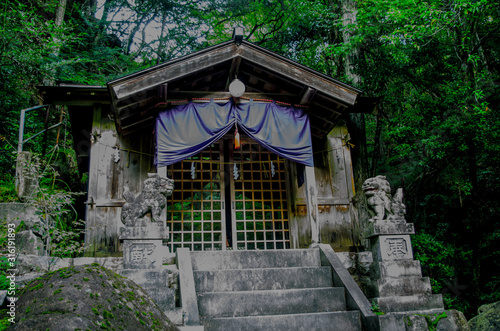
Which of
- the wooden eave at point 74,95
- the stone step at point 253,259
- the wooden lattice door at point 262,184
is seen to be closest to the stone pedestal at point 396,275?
the stone step at point 253,259

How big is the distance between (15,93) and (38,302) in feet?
34.2

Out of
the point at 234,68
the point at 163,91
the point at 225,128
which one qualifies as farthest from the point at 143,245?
the point at 234,68

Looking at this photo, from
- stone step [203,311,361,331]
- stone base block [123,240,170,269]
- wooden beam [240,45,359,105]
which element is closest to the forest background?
wooden beam [240,45,359,105]

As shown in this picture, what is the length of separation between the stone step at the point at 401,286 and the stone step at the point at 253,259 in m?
1.32

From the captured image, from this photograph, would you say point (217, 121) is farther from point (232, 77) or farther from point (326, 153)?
point (326, 153)

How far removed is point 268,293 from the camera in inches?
252

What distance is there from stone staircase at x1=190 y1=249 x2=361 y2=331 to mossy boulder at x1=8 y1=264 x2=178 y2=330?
254 centimetres

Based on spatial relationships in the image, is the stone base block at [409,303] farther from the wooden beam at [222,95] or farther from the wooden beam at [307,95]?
the wooden beam at [222,95]

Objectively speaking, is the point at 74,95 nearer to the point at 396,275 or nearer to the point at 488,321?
the point at 396,275

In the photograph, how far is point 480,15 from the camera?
38.5 ft

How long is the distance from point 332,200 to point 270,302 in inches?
169

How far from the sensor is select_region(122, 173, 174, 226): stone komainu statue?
645 cm

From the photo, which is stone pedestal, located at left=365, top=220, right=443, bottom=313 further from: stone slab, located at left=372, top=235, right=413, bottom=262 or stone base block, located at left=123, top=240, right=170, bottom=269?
stone base block, located at left=123, top=240, right=170, bottom=269

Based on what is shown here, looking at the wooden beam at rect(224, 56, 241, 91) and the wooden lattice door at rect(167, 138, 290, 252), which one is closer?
the wooden beam at rect(224, 56, 241, 91)
